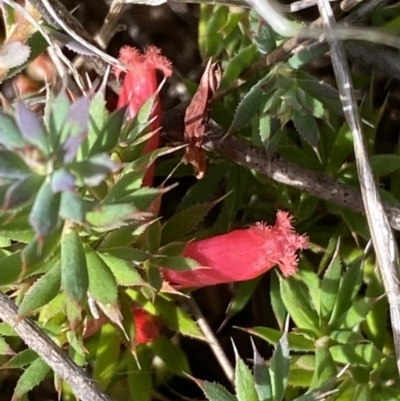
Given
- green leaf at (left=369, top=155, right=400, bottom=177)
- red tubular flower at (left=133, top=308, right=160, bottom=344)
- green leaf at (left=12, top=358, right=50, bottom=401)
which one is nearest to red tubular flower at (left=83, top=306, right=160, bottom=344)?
red tubular flower at (left=133, top=308, right=160, bottom=344)

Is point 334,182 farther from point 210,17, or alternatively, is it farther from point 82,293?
point 82,293

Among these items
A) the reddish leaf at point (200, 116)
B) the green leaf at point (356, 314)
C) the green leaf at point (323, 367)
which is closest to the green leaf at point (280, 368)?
the green leaf at point (323, 367)

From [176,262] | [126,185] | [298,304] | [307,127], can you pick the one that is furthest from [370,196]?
[126,185]

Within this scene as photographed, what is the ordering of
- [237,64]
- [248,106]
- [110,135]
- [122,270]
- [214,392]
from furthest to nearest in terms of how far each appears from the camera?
[237,64] → [248,106] → [214,392] → [122,270] → [110,135]

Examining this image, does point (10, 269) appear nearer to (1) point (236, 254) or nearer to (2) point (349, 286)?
(1) point (236, 254)

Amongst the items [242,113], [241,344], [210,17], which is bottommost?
[241,344]

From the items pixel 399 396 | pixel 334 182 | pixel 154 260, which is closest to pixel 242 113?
pixel 334 182

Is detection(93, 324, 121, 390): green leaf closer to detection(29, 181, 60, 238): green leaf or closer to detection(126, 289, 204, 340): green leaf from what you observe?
detection(126, 289, 204, 340): green leaf
